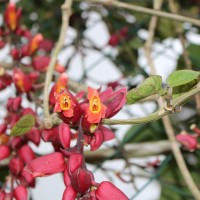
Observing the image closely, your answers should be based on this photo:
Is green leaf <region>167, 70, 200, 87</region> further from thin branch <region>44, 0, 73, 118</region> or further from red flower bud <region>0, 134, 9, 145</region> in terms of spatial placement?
red flower bud <region>0, 134, 9, 145</region>

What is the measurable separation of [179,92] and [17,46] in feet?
1.56

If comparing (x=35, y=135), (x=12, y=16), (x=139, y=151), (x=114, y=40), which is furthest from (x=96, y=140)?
(x=114, y=40)

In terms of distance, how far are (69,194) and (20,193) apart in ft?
0.52

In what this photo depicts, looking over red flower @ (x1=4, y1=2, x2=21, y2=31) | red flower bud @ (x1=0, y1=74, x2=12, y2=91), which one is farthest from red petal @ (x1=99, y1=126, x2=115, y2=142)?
red flower @ (x1=4, y1=2, x2=21, y2=31)

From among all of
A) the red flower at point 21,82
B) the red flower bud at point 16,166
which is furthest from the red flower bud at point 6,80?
the red flower bud at point 16,166

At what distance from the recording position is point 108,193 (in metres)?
0.47

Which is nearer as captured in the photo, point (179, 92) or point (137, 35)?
point (179, 92)

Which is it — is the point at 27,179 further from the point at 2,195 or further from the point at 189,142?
the point at 189,142

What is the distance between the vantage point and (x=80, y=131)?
0.50 meters

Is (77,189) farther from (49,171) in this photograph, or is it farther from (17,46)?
(17,46)

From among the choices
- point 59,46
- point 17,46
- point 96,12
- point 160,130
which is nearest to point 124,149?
point 160,130

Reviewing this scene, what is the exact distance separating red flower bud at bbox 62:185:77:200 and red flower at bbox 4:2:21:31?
460mm

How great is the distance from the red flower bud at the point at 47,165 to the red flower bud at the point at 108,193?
0.05 metres

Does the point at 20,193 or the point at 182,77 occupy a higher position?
the point at 182,77
